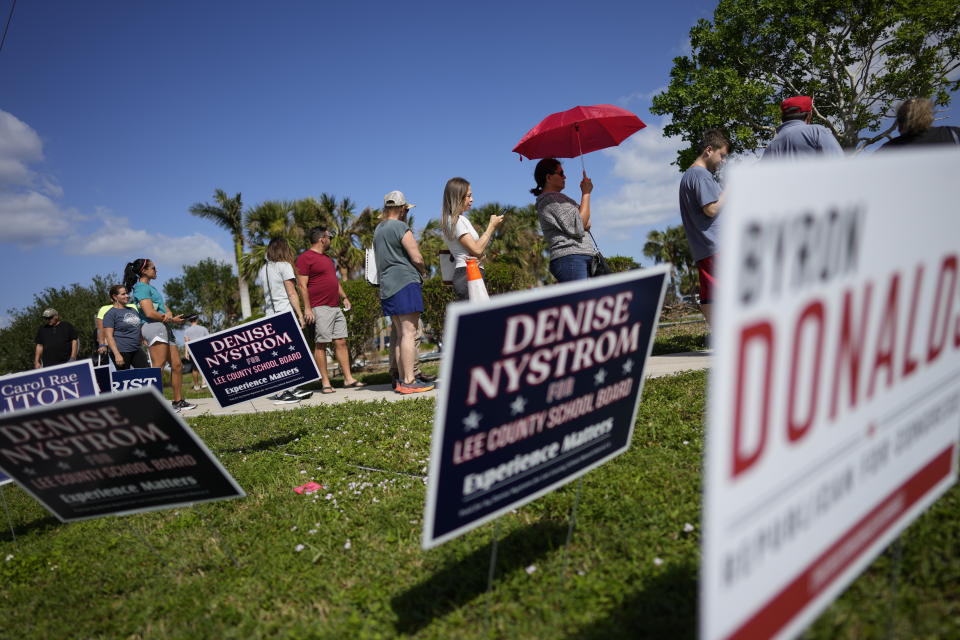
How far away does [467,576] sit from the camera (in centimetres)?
251

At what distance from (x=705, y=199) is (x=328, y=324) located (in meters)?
4.62

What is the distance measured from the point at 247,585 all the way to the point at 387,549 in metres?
0.69

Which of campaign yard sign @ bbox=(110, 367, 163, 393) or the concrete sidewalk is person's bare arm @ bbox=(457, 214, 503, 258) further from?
campaign yard sign @ bbox=(110, 367, 163, 393)

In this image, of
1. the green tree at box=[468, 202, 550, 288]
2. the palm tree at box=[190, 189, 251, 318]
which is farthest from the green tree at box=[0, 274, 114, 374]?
the green tree at box=[468, 202, 550, 288]

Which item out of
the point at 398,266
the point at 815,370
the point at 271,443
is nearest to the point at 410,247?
the point at 398,266

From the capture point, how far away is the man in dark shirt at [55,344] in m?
8.80

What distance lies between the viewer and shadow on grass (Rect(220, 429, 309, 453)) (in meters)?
5.16

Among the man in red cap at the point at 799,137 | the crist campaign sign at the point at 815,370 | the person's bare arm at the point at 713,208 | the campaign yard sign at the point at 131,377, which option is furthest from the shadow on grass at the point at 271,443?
the man in red cap at the point at 799,137

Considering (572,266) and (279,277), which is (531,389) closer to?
(572,266)

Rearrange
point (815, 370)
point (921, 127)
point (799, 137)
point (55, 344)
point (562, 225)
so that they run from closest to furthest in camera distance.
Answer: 1. point (815, 370)
2. point (921, 127)
3. point (799, 137)
4. point (562, 225)
5. point (55, 344)

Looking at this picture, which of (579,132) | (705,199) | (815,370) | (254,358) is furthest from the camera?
(579,132)

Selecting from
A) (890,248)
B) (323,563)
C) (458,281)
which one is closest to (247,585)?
(323,563)

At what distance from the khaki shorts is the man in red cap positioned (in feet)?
16.7

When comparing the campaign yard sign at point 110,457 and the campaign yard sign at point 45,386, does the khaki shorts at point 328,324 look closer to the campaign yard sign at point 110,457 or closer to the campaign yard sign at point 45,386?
the campaign yard sign at point 45,386
